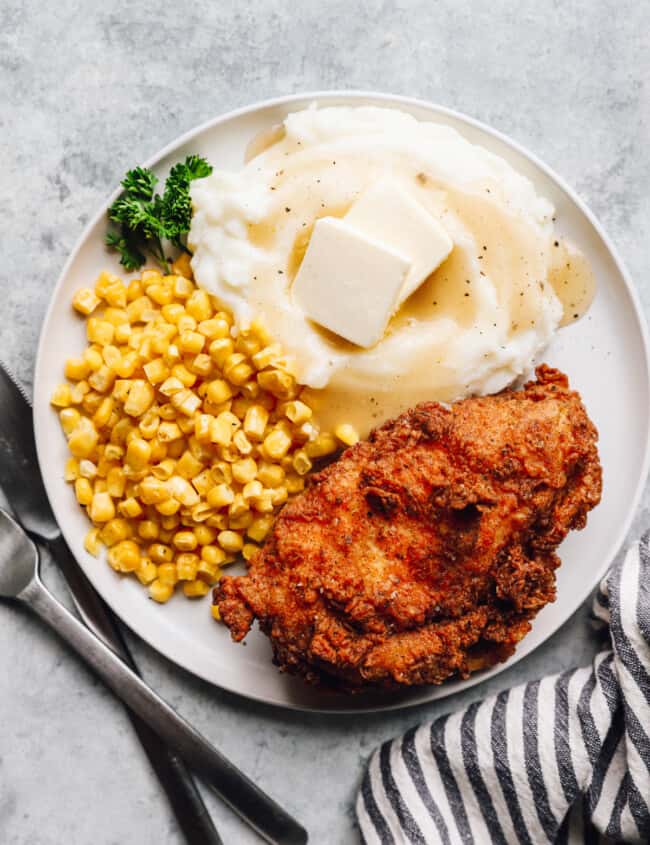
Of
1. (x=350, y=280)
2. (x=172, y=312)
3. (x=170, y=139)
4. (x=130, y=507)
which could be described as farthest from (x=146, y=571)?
(x=170, y=139)

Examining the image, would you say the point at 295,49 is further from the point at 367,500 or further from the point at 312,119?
the point at 367,500

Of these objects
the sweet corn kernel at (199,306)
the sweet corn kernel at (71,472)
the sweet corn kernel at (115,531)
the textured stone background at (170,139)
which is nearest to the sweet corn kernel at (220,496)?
the sweet corn kernel at (115,531)

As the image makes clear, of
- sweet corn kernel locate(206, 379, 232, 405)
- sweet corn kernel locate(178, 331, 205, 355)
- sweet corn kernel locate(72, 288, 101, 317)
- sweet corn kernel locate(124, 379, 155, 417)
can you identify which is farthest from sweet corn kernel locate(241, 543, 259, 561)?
sweet corn kernel locate(72, 288, 101, 317)

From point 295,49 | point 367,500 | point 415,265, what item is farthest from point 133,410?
point 295,49

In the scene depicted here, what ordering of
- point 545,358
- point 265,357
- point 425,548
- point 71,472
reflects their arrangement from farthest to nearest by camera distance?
1. point 545,358
2. point 71,472
3. point 265,357
4. point 425,548

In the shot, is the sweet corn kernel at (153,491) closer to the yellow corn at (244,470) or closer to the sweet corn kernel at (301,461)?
the yellow corn at (244,470)

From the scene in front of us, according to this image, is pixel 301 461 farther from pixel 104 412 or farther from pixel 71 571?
pixel 71 571

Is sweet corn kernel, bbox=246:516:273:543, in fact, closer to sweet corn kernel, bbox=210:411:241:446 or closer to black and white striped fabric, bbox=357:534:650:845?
sweet corn kernel, bbox=210:411:241:446
